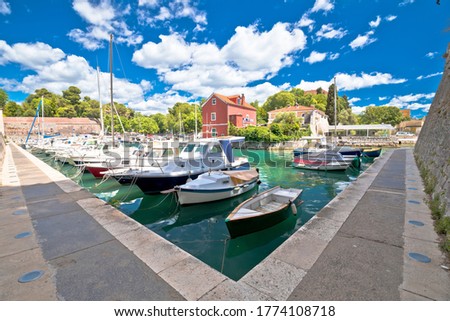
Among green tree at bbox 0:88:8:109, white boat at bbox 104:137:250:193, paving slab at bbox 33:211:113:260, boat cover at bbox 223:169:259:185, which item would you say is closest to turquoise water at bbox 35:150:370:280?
white boat at bbox 104:137:250:193

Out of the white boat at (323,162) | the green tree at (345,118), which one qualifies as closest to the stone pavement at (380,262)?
the white boat at (323,162)

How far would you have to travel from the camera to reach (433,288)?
10.7 feet

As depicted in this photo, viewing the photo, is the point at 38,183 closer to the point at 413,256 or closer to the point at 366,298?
the point at 366,298

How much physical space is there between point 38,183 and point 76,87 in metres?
110

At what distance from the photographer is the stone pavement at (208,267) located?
10.8 ft

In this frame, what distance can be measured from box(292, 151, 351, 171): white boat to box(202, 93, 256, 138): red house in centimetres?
2697

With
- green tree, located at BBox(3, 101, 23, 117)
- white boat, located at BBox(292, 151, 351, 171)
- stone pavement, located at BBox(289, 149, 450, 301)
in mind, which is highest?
green tree, located at BBox(3, 101, 23, 117)

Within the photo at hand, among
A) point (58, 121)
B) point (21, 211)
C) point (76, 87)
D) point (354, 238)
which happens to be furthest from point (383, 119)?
point (76, 87)

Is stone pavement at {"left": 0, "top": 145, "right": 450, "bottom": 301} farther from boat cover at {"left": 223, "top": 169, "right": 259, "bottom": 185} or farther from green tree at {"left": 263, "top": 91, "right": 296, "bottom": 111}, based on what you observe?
green tree at {"left": 263, "top": 91, "right": 296, "bottom": 111}

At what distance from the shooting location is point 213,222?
843 cm

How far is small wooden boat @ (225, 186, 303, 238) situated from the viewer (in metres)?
6.31

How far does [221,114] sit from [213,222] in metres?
40.4

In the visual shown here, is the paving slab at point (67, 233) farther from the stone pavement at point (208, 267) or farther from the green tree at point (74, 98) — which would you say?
the green tree at point (74, 98)

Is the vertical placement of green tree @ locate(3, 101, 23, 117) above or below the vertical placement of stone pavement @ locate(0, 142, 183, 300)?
above
